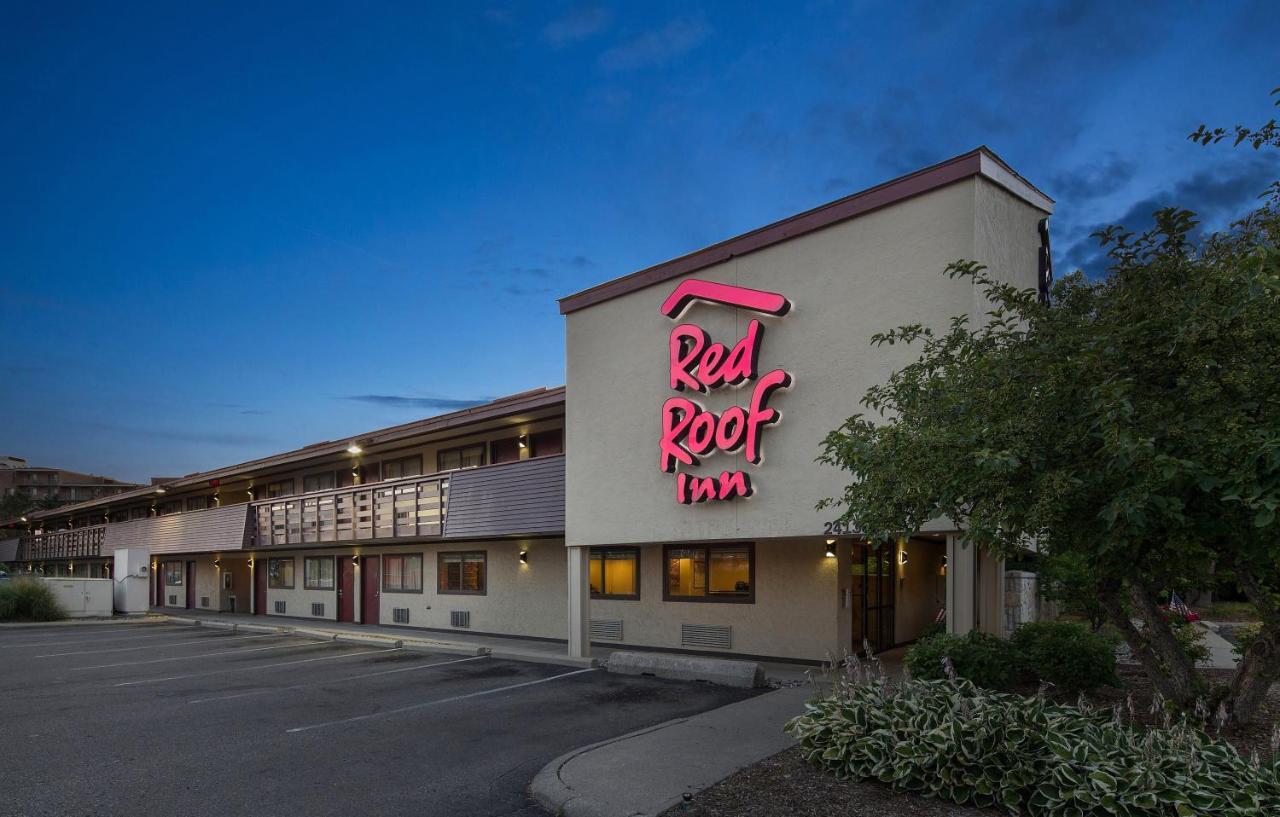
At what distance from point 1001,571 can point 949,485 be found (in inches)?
299

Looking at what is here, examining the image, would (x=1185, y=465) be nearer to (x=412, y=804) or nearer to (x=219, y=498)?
(x=412, y=804)

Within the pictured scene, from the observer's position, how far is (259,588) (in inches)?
1395

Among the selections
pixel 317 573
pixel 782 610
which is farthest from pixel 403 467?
pixel 782 610

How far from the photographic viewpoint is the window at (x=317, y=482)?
104ft

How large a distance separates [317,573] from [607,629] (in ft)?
51.3

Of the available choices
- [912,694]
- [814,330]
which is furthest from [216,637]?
[912,694]

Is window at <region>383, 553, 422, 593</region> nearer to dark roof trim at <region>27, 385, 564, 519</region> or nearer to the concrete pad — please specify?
dark roof trim at <region>27, 385, 564, 519</region>

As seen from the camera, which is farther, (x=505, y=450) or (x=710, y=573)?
(x=505, y=450)

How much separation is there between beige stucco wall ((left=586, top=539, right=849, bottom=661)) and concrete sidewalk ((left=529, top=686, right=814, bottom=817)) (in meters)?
4.88

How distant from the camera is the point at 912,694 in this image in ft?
28.0

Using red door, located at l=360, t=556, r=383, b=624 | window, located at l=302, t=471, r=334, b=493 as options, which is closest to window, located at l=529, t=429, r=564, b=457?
red door, located at l=360, t=556, r=383, b=624

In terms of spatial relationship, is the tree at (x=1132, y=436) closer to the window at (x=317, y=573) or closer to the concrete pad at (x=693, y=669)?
the concrete pad at (x=693, y=669)

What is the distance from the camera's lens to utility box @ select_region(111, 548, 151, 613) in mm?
37688

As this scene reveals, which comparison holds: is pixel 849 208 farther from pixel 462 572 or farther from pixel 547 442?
pixel 462 572
